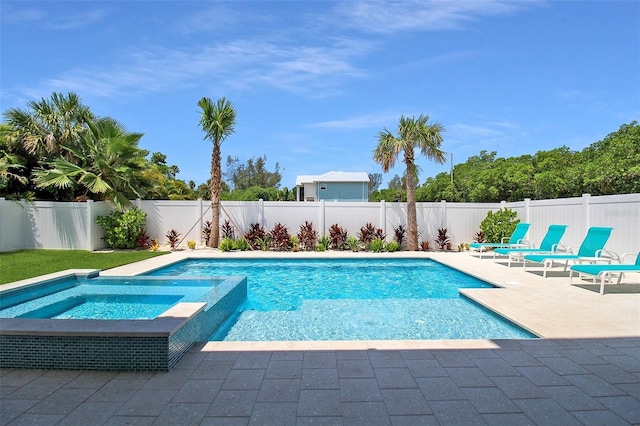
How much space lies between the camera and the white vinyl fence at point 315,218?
9102 mm

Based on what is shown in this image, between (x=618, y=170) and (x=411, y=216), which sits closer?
(x=411, y=216)

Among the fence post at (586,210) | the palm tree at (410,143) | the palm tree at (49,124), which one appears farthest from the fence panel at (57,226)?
the fence post at (586,210)

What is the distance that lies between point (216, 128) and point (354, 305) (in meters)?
9.17

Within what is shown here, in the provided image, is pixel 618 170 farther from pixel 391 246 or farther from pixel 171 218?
pixel 171 218

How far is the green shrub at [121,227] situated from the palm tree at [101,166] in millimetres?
447

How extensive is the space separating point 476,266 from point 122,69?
12.5 meters

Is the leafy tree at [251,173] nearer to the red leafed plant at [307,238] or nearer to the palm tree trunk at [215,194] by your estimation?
the palm tree trunk at [215,194]

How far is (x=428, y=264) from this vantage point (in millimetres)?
11211

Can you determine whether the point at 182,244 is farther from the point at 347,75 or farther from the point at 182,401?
the point at 182,401

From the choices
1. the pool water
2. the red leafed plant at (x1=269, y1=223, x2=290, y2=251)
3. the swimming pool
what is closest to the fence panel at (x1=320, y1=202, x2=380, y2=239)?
the red leafed plant at (x1=269, y1=223, x2=290, y2=251)

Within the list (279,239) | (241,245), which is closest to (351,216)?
(279,239)

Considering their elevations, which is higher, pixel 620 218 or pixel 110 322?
pixel 620 218

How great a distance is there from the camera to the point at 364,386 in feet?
9.45

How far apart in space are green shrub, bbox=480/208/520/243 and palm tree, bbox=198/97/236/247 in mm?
10665
